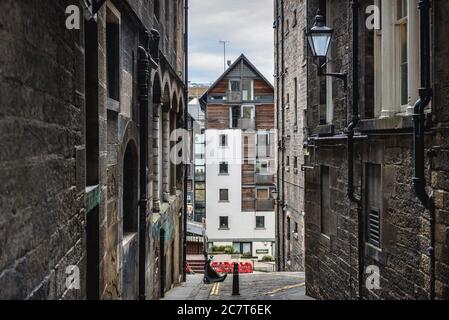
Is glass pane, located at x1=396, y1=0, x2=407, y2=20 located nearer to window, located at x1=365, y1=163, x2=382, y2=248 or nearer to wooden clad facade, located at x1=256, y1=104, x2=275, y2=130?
window, located at x1=365, y1=163, x2=382, y2=248

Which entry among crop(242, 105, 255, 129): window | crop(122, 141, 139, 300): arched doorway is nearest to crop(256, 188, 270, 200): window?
crop(242, 105, 255, 129): window

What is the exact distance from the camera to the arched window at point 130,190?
380 inches

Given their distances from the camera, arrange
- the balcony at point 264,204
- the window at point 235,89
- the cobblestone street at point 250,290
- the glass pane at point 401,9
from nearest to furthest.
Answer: the glass pane at point 401,9
the cobblestone street at point 250,290
the window at point 235,89
the balcony at point 264,204

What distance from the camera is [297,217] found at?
906 inches

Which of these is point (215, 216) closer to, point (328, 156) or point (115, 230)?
point (328, 156)

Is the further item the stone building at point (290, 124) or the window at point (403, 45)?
the stone building at point (290, 124)

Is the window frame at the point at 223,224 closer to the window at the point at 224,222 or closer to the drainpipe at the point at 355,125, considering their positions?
the window at the point at 224,222

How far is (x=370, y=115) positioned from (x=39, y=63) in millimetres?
5870

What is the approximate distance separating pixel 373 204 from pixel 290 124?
16.6m

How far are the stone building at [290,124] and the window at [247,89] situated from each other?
11425mm

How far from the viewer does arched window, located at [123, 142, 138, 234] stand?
31.7 ft

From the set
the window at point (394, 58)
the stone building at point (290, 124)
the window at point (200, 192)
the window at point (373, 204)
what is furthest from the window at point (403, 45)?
the window at point (200, 192)

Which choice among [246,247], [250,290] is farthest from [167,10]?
[246,247]

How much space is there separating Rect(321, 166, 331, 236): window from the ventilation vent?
7.27 feet
